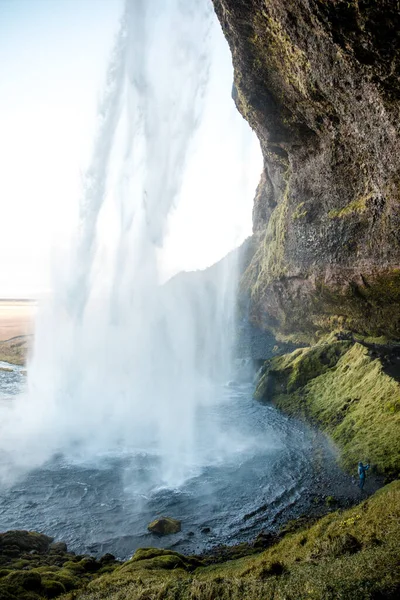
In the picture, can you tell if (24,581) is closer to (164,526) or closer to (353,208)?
(164,526)

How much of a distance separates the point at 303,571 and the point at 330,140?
28610 mm

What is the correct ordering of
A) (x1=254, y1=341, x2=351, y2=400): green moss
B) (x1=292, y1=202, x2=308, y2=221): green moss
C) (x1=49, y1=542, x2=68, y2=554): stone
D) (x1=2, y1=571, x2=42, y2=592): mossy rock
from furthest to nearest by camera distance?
1. (x1=292, y1=202, x2=308, y2=221): green moss
2. (x1=254, y1=341, x2=351, y2=400): green moss
3. (x1=49, y1=542, x2=68, y2=554): stone
4. (x1=2, y1=571, x2=42, y2=592): mossy rock

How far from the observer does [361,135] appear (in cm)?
2208

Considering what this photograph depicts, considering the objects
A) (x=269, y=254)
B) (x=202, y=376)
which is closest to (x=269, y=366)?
(x=202, y=376)

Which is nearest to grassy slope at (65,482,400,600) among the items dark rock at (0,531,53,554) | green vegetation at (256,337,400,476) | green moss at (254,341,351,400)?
dark rock at (0,531,53,554)

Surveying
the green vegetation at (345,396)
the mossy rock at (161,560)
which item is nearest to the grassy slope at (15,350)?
the green vegetation at (345,396)

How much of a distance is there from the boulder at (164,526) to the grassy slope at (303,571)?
9.23 ft

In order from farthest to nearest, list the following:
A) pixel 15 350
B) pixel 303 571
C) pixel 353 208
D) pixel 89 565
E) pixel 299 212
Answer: pixel 15 350
pixel 299 212
pixel 353 208
pixel 89 565
pixel 303 571

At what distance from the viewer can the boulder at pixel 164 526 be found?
54.7 ft

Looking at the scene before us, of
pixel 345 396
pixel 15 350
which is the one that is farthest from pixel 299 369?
pixel 15 350

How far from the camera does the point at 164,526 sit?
1680 centimetres

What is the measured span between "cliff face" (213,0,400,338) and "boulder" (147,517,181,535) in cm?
2281

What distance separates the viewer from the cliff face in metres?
14.8

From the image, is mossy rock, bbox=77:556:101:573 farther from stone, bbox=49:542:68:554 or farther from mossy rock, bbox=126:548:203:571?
stone, bbox=49:542:68:554
